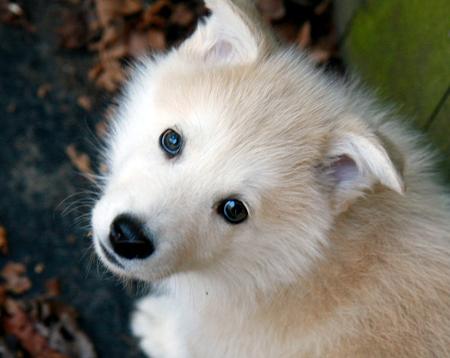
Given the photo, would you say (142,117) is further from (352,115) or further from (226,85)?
(352,115)

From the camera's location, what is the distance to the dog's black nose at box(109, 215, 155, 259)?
7.26 ft

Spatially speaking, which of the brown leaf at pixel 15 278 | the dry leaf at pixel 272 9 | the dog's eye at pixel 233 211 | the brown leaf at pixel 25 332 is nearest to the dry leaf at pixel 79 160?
the brown leaf at pixel 15 278

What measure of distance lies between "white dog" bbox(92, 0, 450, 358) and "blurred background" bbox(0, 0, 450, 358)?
874 mm

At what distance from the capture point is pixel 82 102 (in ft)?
13.6

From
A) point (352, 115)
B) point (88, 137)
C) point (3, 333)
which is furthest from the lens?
point (88, 137)

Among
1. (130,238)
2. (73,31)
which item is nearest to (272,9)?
(73,31)

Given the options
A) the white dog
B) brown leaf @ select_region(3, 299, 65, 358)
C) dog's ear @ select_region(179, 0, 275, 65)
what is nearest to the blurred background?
brown leaf @ select_region(3, 299, 65, 358)

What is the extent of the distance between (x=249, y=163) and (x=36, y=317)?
2.08 metres

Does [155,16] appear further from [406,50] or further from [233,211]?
[233,211]

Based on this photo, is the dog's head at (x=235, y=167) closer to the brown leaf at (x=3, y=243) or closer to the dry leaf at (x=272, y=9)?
the brown leaf at (x=3, y=243)

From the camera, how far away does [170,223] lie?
2.24 meters

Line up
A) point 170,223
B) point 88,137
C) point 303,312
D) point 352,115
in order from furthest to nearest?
point 88,137, point 303,312, point 352,115, point 170,223

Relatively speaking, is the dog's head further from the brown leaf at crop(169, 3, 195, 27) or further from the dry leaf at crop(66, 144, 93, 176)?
the brown leaf at crop(169, 3, 195, 27)

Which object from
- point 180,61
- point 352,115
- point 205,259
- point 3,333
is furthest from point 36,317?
point 352,115
